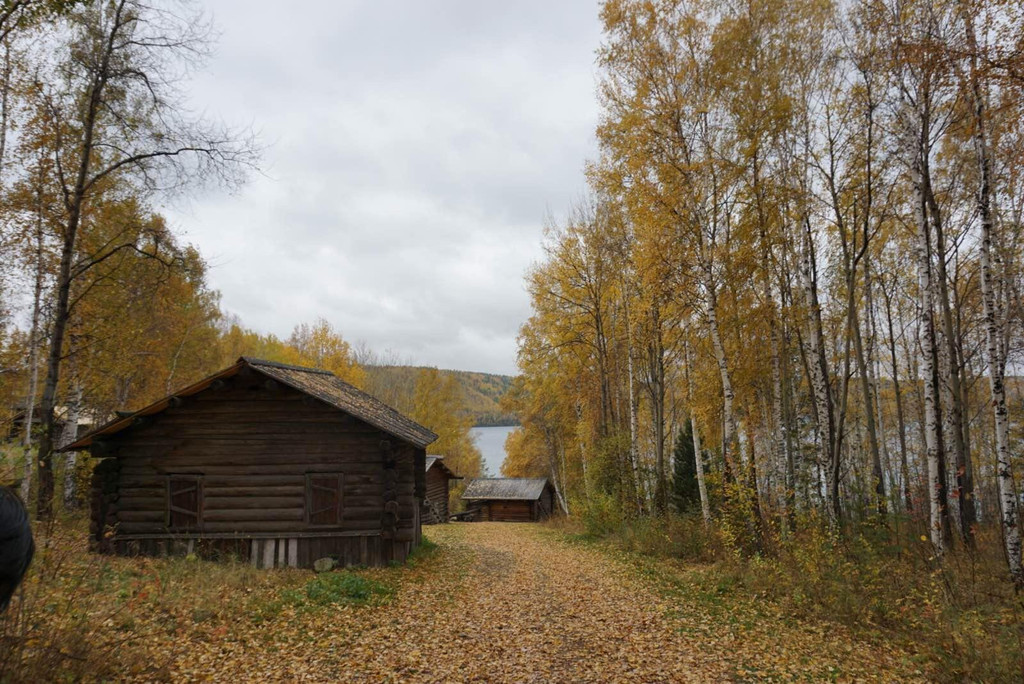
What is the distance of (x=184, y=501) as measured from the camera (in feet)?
45.1

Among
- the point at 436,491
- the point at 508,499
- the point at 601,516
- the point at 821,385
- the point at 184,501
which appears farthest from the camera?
the point at 508,499

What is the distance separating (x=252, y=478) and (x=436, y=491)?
74.9 ft

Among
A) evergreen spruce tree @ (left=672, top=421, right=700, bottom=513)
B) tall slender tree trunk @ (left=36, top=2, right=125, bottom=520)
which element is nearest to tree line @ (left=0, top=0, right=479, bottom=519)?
tall slender tree trunk @ (left=36, top=2, right=125, bottom=520)

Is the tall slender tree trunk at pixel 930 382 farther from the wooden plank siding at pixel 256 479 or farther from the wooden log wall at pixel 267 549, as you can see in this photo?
the wooden log wall at pixel 267 549

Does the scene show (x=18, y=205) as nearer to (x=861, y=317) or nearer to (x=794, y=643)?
(x=794, y=643)

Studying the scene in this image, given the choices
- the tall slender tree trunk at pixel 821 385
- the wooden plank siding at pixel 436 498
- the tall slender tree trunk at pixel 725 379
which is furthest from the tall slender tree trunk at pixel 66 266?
the wooden plank siding at pixel 436 498

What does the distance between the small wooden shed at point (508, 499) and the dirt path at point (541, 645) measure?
95.2 ft

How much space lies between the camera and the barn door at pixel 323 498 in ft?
45.2

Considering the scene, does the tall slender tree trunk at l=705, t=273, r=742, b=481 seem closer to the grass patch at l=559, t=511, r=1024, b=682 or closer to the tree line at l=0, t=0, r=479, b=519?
the grass patch at l=559, t=511, r=1024, b=682

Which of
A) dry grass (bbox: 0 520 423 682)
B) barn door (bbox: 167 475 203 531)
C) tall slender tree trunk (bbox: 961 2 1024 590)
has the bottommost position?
dry grass (bbox: 0 520 423 682)

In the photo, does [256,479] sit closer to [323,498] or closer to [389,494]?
[323,498]

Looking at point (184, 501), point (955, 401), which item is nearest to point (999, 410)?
point (955, 401)

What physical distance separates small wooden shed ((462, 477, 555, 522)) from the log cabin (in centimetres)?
2706

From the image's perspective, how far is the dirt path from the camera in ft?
22.2
